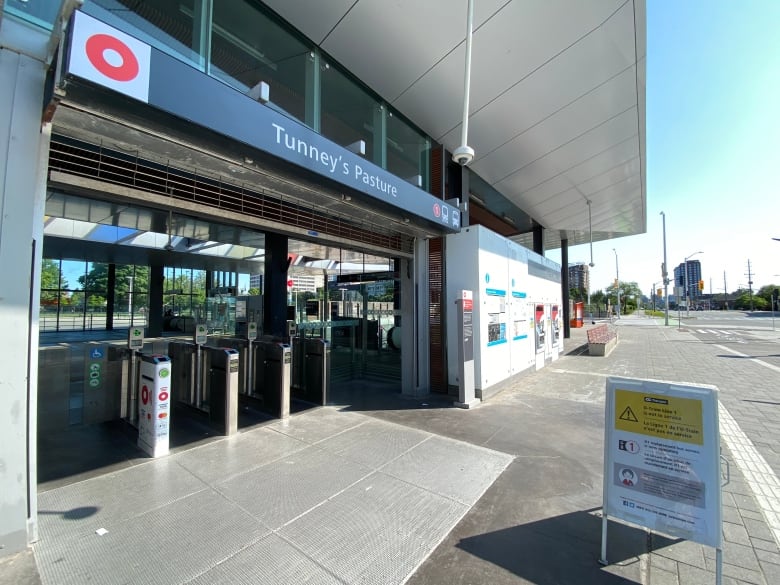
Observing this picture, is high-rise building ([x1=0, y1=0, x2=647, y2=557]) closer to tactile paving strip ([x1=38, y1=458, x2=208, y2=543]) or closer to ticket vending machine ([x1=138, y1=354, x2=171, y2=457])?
tactile paving strip ([x1=38, y1=458, x2=208, y2=543])

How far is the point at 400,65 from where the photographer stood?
5.74 metres

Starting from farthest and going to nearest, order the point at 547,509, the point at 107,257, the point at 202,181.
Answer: the point at 107,257 → the point at 202,181 → the point at 547,509

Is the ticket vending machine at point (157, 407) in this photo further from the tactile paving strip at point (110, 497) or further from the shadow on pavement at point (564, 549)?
the shadow on pavement at point (564, 549)

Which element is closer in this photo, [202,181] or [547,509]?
[547,509]

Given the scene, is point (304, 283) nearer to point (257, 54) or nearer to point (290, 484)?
point (257, 54)

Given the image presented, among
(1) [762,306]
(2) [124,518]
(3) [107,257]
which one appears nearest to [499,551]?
(2) [124,518]

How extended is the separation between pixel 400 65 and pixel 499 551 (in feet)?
20.7

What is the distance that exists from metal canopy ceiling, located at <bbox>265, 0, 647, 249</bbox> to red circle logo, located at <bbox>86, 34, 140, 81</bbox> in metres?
2.86

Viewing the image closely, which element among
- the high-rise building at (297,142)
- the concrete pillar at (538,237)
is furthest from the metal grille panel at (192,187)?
the concrete pillar at (538,237)

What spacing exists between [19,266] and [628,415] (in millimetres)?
4457

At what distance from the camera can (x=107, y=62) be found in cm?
250

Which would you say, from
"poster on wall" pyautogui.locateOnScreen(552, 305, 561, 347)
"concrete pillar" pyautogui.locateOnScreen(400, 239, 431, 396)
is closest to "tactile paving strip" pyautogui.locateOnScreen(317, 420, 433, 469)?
"concrete pillar" pyautogui.locateOnScreen(400, 239, 431, 396)

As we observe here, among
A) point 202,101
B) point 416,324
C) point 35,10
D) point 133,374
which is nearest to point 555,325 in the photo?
point 416,324

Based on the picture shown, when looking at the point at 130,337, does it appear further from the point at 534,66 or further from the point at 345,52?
the point at 534,66
